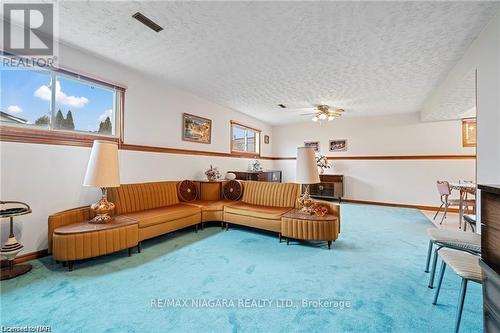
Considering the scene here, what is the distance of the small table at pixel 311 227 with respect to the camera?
3.11 meters

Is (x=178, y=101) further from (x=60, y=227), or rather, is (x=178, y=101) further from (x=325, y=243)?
(x=325, y=243)

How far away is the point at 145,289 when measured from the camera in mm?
2076

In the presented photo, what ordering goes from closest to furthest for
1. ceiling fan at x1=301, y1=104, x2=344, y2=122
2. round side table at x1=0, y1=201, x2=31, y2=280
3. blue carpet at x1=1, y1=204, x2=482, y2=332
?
1. blue carpet at x1=1, y1=204, x2=482, y2=332
2. round side table at x1=0, y1=201, x2=31, y2=280
3. ceiling fan at x1=301, y1=104, x2=344, y2=122

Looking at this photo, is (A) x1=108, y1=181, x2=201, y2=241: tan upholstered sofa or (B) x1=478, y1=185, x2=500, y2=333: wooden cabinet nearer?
(B) x1=478, y1=185, x2=500, y2=333: wooden cabinet

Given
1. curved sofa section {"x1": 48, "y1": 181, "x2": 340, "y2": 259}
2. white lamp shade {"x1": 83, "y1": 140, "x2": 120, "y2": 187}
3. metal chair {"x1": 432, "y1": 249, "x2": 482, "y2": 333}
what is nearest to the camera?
metal chair {"x1": 432, "y1": 249, "x2": 482, "y2": 333}

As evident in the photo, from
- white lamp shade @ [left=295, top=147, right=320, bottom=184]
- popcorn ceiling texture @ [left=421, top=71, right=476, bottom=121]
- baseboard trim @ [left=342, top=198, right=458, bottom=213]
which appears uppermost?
popcorn ceiling texture @ [left=421, top=71, right=476, bottom=121]

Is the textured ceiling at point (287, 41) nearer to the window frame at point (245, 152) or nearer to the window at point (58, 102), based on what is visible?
the window at point (58, 102)

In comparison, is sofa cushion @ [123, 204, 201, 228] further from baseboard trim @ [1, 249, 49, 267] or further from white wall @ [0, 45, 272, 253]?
baseboard trim @ [1, 249, 49, 267]

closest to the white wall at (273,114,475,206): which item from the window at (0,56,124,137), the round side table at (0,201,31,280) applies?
the window at (0,56,124,137)

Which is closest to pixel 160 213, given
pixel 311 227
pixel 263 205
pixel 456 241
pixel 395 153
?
pixel 263 205

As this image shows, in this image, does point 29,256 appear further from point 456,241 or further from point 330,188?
point 330,188

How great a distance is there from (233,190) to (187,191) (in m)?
0.95

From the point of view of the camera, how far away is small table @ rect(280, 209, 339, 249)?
3.11 m

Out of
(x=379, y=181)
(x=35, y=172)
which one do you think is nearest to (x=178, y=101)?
(x=35, y=172)
